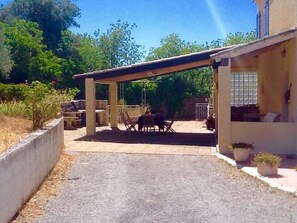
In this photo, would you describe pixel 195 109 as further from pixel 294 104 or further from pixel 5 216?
pixel 5 216

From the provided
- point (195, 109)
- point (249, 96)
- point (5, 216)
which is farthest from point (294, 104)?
point (195, 109)

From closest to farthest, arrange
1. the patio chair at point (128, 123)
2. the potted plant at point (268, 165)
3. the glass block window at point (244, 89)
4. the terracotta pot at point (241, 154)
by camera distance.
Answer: the potted plant at point (268, 165)
the terracotta pot at point (241, 154)
the patio chair at point (128, 123)
the glass block window at point (244, 89)

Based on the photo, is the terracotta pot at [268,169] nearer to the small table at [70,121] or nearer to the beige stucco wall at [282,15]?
the beige stucco wall at [282,15]

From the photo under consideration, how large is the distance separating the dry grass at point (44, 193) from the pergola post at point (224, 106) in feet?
14.3

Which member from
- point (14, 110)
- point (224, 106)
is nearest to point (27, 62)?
point (14, 110)

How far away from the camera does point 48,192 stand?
7.72 meters

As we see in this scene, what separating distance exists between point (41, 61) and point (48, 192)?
77.8 feet

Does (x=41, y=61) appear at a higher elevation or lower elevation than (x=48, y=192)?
higher

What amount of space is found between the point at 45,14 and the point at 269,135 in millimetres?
29938

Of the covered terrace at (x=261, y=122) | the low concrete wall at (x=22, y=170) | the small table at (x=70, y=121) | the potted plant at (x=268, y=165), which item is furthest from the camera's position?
the small table at (x=70, y=121)

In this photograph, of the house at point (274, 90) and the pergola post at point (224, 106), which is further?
the pergola post at point (224, 106)

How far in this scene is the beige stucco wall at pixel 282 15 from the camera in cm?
1255

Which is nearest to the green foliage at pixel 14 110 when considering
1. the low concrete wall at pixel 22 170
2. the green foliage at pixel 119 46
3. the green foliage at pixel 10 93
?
the green foliage at pixel 10 93

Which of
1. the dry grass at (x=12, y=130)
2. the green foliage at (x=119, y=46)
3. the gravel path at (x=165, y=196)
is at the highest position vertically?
the green foliage at (x=119, y=46)
